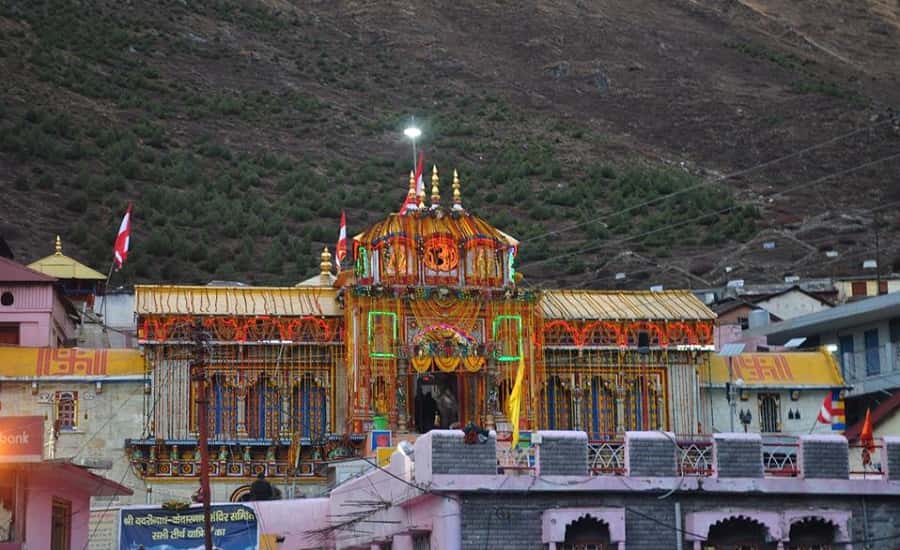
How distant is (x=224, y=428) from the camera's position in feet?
188

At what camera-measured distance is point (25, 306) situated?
60.7m

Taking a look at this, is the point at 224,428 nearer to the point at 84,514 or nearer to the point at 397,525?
the point at 84,514

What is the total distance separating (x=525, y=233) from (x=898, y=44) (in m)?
83.0

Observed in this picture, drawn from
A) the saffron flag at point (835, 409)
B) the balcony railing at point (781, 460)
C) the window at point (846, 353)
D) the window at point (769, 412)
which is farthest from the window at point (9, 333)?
the balcony railing at point (781, 460)

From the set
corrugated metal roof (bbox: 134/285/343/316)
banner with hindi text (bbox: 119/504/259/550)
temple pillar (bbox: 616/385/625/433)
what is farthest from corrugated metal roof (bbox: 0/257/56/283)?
banner with hindi text (bbox: 119/504/259/550)

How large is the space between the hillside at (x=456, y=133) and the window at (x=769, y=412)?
155 ft

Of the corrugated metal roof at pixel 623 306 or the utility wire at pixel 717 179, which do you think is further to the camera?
the utility wire at pixel 717 179

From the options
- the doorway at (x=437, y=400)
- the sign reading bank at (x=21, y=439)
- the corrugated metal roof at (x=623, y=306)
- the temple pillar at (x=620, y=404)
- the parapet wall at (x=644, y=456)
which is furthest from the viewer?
the temple pillar at (x=620, y=404)

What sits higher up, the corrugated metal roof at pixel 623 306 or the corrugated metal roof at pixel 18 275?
the corrugated metal roof at pixel 18 275

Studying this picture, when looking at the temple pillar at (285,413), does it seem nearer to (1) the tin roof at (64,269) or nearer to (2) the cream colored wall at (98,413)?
(2) the cream colored wall at (98,413)

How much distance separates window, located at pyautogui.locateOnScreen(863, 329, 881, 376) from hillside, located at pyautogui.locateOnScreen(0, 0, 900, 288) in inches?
1695

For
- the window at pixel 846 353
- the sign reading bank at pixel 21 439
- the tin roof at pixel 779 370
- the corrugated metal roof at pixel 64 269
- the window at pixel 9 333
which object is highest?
the corrugated metal roof at pixel 64 269

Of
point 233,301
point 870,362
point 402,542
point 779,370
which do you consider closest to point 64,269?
point 233,301

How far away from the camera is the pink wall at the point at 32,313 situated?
6047 centimetres
